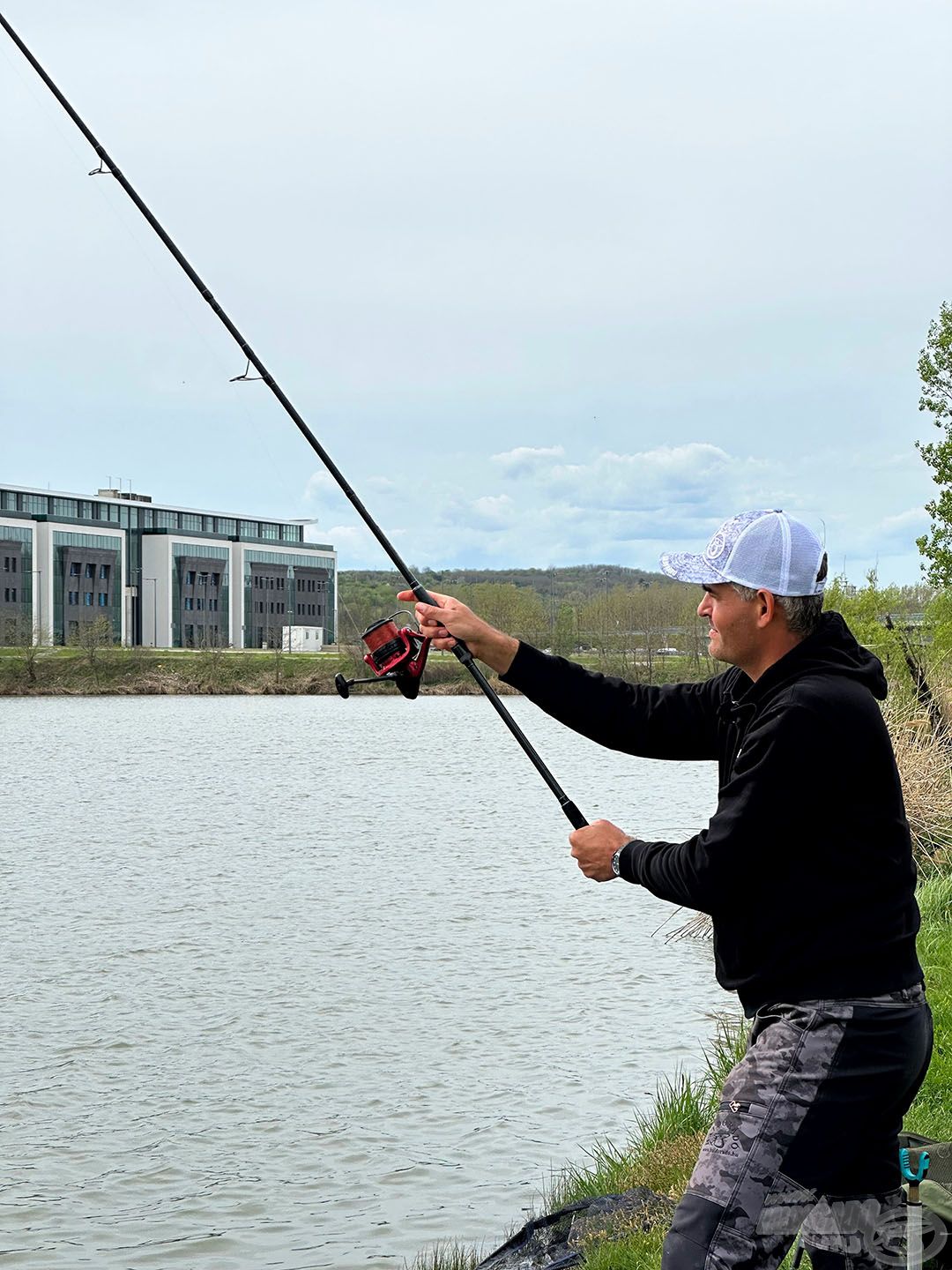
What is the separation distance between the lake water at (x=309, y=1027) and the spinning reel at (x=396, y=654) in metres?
3.45

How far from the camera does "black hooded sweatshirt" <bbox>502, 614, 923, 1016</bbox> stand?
2.71 metres

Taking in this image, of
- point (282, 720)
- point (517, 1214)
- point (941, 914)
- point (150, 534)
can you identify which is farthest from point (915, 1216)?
point (150, 534)

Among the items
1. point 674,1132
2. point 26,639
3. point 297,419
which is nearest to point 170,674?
point 26,639

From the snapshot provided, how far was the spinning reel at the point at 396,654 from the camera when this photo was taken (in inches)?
176

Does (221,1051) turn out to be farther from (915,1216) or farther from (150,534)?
(150,534)

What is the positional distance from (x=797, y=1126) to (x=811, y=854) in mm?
530

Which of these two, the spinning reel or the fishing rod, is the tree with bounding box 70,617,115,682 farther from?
the spinning reel

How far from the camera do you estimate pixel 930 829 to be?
12328 mm

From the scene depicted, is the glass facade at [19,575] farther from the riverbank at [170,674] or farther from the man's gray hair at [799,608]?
the man's gray hair at [799,608]

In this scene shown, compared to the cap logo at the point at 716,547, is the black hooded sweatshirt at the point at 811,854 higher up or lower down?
lower down

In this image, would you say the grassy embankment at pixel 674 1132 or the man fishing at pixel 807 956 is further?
the grassy embankment at pixel 674 1132

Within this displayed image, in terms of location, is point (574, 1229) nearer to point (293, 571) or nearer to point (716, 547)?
point (716, 547)

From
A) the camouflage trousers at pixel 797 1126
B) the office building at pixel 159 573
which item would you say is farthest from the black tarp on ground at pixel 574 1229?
the office building at pixel 159 573

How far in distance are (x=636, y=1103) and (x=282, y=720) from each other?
47515 mm
